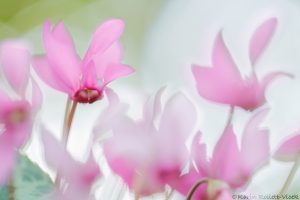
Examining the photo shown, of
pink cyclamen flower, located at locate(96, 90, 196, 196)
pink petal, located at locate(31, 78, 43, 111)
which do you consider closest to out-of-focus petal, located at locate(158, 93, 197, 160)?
pink cyclamen flower, located at locate(96, 90, 196, 196)

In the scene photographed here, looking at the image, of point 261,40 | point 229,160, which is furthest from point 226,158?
point 261,40

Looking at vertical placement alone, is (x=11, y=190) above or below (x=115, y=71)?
below

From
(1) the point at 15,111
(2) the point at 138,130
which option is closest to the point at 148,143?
(2) the point at 138,130

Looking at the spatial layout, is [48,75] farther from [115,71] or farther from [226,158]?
[226,158]

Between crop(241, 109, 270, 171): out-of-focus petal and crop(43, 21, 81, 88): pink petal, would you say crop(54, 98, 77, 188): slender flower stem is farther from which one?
crop(241, 109, 270, 171): out-of-focus petal

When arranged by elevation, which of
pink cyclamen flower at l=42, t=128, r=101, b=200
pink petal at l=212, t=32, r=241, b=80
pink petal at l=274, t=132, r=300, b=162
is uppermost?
pink petal at l=212, t=32, r=241, b=80

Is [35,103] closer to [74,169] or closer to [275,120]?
[74,169]
